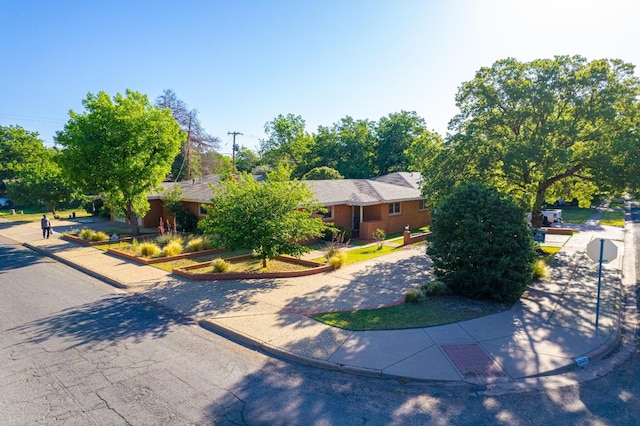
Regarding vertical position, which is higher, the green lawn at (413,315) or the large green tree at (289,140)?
the large green tree at (289,140)

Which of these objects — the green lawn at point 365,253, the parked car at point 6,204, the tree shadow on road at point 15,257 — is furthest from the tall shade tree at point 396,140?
the parked car at point 6,204

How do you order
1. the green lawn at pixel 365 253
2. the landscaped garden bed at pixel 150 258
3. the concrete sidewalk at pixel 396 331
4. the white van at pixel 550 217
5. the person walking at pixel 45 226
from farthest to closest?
1. the white van at pixel 550 217
2. the person walking at pixel 45 226
3. the green lawn at pixel 365 253
4. the landscaped garden bed at pixel 150 258
5. the concrete sidewalk at pixel 396 331

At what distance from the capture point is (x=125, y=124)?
20203mm

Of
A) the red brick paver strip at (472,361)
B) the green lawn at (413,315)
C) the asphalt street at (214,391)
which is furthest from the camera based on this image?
the green lawn at (413,315)

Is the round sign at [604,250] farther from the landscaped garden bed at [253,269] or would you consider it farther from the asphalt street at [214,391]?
the landscaped garden bed at [253,269]

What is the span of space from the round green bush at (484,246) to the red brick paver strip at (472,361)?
3217 millimetres

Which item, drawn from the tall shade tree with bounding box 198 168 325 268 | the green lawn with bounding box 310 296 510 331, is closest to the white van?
the green lawn with bounding box 310 296 510 331

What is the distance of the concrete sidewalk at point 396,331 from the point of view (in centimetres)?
732

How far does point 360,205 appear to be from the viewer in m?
22.1

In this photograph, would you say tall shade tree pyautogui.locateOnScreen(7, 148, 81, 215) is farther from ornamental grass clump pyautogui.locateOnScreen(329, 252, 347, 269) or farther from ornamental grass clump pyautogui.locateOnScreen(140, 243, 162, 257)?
ornamental grass clump pyautogui.locateOnScreen(329, 252, 347, 269)

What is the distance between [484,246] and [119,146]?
61.4 ft

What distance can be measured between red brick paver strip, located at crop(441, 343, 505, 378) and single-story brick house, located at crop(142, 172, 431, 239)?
13390 mm

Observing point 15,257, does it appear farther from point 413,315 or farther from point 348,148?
A: point 348,148

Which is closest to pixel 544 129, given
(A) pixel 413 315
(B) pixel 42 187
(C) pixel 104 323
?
(A) pixel 413 315
